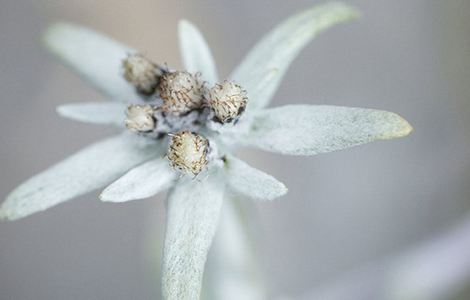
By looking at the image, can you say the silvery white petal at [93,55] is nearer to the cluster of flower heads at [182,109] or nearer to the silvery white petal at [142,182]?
the cluster of flower heads at [182,109]

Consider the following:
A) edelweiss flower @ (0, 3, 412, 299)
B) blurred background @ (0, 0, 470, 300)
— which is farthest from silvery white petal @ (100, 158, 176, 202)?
blurred background @ (0, 0, 470, 300)

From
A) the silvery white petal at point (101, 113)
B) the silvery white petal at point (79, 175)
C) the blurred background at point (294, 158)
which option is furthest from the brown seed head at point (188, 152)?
the blurred background at point (294, 158)

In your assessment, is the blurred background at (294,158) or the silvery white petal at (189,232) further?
the blurred background at (294,158)

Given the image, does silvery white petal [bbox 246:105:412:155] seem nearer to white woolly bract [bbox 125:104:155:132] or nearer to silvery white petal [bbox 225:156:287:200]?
silvery white petal [bbox 225:156:287:200]

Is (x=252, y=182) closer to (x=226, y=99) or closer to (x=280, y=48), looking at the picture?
(x=226, y=99)

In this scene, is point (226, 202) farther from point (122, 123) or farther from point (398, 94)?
point (398, 94)

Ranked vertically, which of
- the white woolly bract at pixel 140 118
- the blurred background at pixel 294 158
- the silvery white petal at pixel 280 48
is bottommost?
the white woolly bract at pixel 140 118
